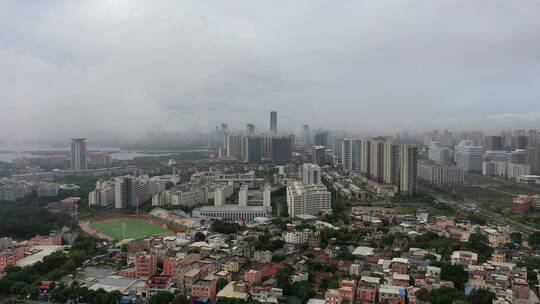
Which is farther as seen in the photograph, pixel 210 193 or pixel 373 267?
pixel 210 193

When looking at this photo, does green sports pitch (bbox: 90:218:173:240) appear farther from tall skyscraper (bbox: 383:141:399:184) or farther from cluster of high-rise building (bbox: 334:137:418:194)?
tall skyscraper (bbox: 383:141:399:184)

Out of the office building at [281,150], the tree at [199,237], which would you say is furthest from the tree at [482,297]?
the office building at [281,150]

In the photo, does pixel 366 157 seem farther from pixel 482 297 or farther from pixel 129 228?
pixel 482 297

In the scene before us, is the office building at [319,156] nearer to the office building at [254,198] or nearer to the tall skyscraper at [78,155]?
the office building at [254,198]

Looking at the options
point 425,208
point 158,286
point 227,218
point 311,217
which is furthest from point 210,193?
point 158,286

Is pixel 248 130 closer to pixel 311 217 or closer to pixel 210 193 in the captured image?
pixel 210 193

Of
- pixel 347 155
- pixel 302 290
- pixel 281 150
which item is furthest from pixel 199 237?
pixel 281 150
